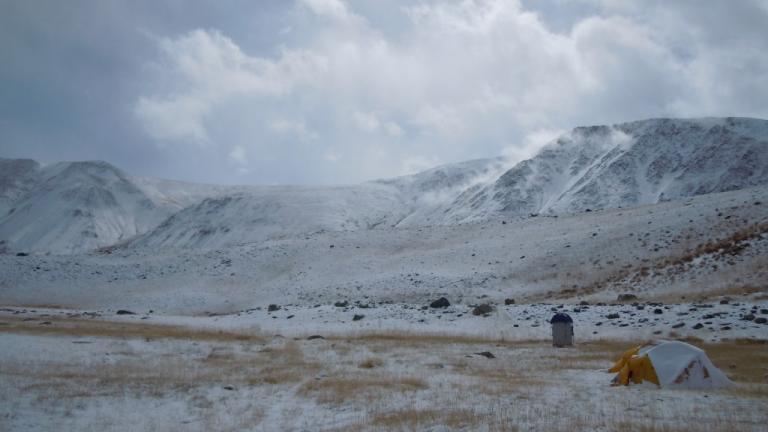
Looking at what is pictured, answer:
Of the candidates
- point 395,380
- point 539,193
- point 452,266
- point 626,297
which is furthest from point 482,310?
point 539,193

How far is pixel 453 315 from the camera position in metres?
36.9

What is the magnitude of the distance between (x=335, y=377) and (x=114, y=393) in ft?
21.7

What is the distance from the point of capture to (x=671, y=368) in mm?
16688

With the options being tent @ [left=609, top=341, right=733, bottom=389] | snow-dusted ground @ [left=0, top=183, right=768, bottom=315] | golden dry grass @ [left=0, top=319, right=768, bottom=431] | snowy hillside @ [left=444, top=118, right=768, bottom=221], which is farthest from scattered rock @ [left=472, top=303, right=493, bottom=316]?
snowy hillside @ [left=444, top=118, right=768, bottom=221]

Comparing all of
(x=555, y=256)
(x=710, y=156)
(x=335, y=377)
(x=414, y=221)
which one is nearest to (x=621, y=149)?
(x=710, y=156)

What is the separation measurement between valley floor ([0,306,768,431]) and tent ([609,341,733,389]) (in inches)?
27.0

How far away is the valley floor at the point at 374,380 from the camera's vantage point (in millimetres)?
13133

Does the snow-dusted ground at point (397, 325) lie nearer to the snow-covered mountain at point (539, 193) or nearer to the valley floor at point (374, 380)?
the valley floor at point (374, 380)

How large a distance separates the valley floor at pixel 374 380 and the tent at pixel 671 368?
68 centimetres

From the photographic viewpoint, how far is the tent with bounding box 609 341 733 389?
643 inches

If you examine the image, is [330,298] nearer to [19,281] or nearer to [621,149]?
[19,281]

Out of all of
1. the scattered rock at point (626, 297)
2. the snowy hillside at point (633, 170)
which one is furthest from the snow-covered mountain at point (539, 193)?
the scattered rock at point (626, 297)

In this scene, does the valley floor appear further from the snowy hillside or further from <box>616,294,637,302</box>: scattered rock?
the snowy hillside

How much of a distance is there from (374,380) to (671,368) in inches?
344
